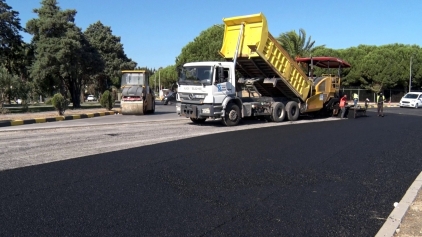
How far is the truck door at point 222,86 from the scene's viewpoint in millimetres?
15481

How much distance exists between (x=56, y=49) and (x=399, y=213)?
97.9ft

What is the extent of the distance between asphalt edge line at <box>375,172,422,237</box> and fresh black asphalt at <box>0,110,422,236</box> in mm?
117

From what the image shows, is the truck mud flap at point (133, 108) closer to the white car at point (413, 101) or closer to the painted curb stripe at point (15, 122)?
the painted curb stripe at point (15, 122)

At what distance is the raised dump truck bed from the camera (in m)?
16.1

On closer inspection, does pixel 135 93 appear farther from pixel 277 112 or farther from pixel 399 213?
pixel 399 213

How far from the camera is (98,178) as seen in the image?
7043 millimetres

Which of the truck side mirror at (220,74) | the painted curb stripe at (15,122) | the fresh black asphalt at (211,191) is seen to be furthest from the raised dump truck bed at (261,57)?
the painted curb stripe at (15,122)

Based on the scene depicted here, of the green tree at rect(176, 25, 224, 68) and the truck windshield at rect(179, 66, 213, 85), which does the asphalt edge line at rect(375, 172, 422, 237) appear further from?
the green tree at rect(176, 25, 224, 68)

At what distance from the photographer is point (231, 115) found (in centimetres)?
1631

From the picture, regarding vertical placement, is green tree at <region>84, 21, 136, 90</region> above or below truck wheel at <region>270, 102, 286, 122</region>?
above

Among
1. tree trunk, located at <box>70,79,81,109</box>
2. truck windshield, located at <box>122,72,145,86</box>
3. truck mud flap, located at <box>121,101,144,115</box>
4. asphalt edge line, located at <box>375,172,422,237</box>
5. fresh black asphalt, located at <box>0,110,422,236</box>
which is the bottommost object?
asphalt edge line, located at <box>375,172,422,237</box>

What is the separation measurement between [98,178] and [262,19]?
10941 mm

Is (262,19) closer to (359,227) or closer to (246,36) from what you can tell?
(246,36)

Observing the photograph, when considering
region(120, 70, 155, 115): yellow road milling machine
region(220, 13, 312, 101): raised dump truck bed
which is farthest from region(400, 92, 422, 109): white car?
region(120, 70, 155, 115): yellow road milling machine
